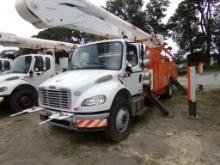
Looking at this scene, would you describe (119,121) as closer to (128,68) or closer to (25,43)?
(128,68)

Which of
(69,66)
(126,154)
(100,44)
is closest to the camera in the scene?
(126,154)

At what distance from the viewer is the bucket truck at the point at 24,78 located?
254 inches

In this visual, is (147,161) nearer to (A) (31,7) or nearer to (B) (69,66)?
(B) (69,66)

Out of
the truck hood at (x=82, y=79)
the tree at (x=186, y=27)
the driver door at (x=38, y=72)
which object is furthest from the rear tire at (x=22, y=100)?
the tree at (x=186, y=27)

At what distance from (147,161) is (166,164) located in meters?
0.31

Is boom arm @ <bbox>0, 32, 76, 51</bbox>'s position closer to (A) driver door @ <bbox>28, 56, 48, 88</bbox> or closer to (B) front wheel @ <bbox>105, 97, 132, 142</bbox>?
(A) driver door @ <bbox>28, 56, 48, 88</bbox>

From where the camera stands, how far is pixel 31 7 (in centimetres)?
367

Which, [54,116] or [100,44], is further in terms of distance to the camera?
[100,44]

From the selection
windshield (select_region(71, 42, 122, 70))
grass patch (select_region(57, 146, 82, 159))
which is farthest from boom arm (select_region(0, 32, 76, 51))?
grass patch (select_region(57, 146, 82, 159))

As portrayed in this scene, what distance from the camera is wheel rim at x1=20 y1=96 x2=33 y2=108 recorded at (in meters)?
6.73

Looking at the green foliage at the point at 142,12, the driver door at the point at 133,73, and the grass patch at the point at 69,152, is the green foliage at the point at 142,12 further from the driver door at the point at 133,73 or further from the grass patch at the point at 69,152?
the grass patch at the point at 69,152

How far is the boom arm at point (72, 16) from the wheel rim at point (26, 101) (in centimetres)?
335

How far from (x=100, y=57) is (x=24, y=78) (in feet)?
11.6

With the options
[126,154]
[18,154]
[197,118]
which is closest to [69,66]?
[18,154]
